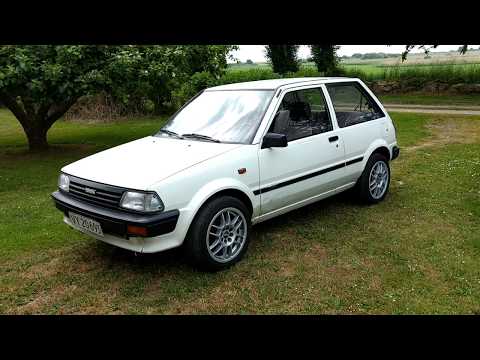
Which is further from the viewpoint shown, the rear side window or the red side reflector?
the rear side window

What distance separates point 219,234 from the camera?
4.00m

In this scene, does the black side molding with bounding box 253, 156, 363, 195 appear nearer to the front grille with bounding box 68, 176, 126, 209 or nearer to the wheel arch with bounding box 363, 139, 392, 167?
the wheel arch with bounding box 363, 139, 392, 167

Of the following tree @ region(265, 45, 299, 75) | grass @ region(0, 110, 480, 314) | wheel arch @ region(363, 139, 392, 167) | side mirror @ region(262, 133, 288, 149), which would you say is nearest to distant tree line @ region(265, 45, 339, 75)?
tree @ region(265, 45, 299, 75)

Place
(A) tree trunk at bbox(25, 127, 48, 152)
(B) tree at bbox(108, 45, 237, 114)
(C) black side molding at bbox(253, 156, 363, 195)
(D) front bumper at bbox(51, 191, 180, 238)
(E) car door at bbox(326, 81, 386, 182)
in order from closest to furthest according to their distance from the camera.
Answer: (D) front bumper at bbox(51, 191, 180, 238) < (C) black side molding at bbox(253, 156, 363, 195) < (E) car door at bbox(326, 81, 386, 182) < (B) tree at bbox(108, 45, 237, 114) < (A) tree trunk at bbox(25, 127, 48, 152)

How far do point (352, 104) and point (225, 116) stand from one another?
1.92 m

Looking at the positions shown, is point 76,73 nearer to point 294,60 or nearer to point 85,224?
point 85,224

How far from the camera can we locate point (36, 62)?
8.05 m

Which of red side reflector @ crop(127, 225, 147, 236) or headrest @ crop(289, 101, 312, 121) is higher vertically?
headrest @ crop(289, 101, 312, 121)

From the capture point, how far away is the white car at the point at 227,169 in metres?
3.66

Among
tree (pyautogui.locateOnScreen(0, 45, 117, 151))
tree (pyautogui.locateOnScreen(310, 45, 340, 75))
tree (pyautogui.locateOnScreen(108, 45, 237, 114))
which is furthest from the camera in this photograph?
tree (pyautogui.locateOnScreen(310, 45, 340, 75))

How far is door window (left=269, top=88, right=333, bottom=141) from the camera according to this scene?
4.61 meters

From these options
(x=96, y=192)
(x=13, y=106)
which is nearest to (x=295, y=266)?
(x=96, y=192)
